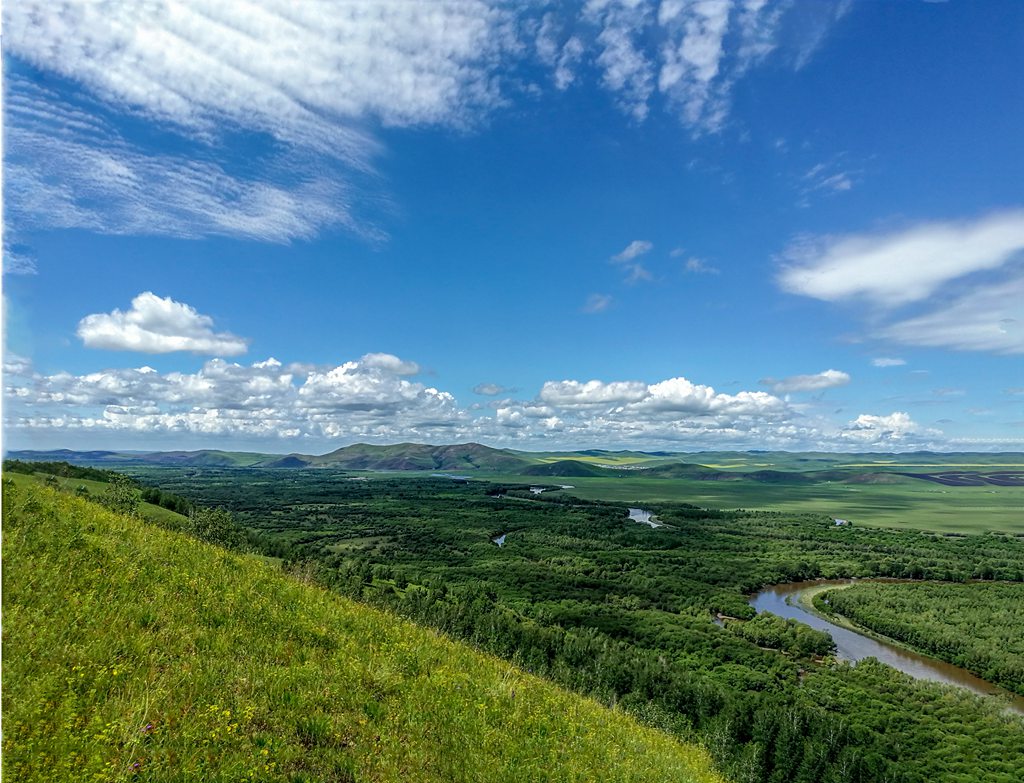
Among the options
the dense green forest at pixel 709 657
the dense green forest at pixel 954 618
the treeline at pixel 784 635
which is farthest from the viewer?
the treeline at pixel 784 635

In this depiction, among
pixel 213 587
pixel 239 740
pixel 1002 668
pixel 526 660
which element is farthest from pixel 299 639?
pixel 1002 668

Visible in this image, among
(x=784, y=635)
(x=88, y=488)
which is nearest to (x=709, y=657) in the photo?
(x=784, y=635)

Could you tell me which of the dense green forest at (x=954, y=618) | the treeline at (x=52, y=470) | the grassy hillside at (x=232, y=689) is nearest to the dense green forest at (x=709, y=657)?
the grassy hillside at (x=232, y=689)

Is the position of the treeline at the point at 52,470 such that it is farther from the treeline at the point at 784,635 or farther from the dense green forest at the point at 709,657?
the treeline at the point at 784,635

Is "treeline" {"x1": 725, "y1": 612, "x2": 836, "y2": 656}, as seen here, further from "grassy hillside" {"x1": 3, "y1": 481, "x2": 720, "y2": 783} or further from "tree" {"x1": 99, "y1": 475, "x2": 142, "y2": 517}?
"tree" {"x1": 99, "y1": 475, "x2": 142, "y2": 517}

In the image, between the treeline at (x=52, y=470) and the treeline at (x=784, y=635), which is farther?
the treeline at (x=784, y=635)

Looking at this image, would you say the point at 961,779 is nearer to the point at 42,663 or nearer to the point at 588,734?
the point at 588,734
